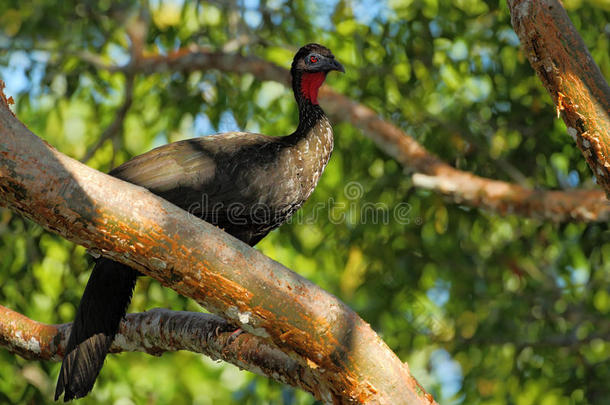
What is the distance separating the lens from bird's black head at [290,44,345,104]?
12.4 ft

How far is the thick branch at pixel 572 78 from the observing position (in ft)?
7.59

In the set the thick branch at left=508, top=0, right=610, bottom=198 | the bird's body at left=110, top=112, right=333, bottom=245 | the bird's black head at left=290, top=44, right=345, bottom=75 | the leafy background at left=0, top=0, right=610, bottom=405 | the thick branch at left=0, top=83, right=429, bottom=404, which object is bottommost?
the leafy background at left=0, top=0, right=610, bottom=405

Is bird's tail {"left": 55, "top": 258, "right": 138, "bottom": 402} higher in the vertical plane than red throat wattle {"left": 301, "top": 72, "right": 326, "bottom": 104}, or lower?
lower

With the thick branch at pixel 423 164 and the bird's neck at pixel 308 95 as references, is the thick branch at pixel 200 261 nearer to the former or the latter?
the bird's neck at pixel 308 95

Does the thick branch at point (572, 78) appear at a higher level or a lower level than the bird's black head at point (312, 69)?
higher

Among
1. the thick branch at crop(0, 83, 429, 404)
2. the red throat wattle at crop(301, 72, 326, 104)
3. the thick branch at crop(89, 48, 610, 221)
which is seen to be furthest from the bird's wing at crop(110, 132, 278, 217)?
the thick branch at crop(89, 48, 610, 221)

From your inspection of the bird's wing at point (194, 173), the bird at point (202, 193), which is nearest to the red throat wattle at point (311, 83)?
the bird at point (202, 193)

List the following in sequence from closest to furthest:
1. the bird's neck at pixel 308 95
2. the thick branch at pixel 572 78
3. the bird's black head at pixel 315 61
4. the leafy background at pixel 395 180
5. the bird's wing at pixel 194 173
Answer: the thick branch at pixel 572 78 < the bird's wing at pixel 194 173 < the bird's neck at pixel 308 95 < the bird's black head at pixel 315 61 < the leafy background at pixel 395 180

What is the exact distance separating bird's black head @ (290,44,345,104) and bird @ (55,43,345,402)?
0.50 metres

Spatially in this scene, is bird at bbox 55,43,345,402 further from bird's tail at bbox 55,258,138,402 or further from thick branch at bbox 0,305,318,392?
thick branch at bbox 0,305,318,392

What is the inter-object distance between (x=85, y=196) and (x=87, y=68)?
3862 millimetres

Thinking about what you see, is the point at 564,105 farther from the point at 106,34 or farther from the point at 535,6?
the point at 106,34

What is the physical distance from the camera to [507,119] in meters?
5.24

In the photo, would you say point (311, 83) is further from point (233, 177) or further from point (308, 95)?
point (233, 177)
